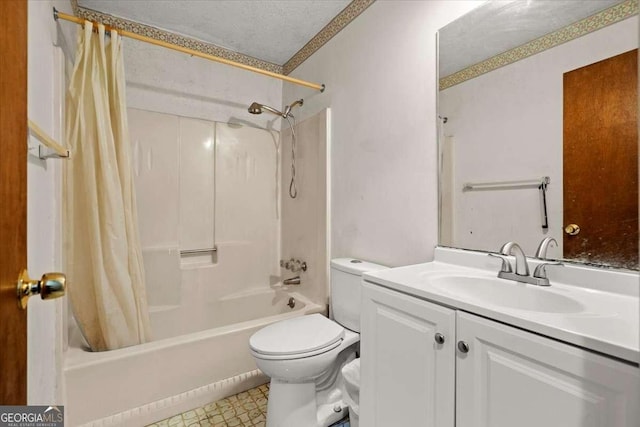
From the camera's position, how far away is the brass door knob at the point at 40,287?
0.48 meters

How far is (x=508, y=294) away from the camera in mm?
926

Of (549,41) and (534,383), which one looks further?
(549,41)

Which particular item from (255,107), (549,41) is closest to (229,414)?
(255,107)

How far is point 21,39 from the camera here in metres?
0.50

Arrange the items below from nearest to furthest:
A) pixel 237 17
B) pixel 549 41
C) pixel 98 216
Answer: pixel 549 41
pixel 98 216
pixel 237 17

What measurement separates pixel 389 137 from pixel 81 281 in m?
1.71

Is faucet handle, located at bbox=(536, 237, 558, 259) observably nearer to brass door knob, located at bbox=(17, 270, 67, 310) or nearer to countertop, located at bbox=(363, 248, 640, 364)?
countertop, located at bbox=(363, 248, 640, 364)

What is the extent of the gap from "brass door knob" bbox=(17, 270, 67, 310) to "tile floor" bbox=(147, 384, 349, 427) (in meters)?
1.25

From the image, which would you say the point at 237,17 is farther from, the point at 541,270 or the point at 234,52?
the point at 541,270

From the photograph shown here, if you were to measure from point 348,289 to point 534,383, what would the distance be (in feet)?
3.24

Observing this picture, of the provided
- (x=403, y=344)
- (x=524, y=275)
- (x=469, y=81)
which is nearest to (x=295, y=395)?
(x=403, y=344)

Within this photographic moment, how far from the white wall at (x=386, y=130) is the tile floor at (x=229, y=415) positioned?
95 centimetres

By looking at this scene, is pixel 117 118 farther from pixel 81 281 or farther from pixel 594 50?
pixel 594 50

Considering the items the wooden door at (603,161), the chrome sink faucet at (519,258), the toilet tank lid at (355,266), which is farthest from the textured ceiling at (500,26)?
the toilet tank lid at (355,266)
